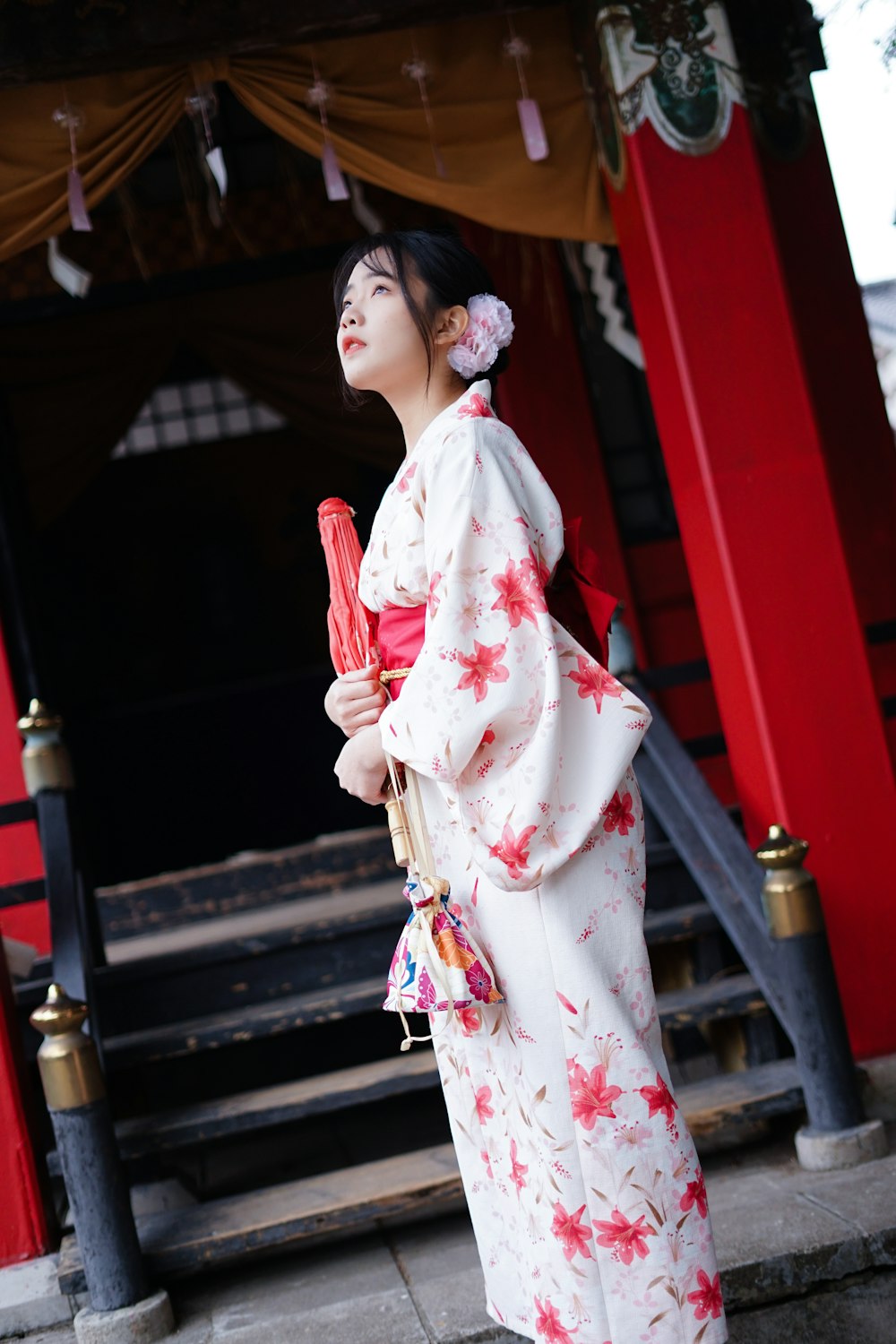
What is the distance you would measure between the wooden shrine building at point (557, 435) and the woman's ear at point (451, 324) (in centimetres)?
91

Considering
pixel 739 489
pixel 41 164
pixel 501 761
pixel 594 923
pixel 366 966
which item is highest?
pixel 41 164

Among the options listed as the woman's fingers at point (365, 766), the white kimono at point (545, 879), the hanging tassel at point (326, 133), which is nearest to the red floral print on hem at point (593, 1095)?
the white kimono at point (545, 879)

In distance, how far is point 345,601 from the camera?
7.07ft

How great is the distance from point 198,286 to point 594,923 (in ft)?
15.6

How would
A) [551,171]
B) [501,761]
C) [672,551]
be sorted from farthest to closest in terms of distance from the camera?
[672,551]
[551,171]
[501,761]

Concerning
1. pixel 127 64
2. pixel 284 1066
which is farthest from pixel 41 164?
pixel 284 1066

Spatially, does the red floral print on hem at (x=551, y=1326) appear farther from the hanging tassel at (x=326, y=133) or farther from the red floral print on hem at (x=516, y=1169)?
the hanging tassel at (x=326, y=133)

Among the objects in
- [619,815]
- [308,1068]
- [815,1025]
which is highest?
[619,815]

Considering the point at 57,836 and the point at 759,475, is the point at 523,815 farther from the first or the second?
the point at 57,836

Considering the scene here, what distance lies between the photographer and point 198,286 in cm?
591

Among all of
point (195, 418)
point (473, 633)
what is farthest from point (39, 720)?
point (195, 418)

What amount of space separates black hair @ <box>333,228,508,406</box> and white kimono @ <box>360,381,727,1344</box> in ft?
0.56

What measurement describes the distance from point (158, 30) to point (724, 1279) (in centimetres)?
357

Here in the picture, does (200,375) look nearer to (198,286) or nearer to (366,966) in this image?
(198,286)
